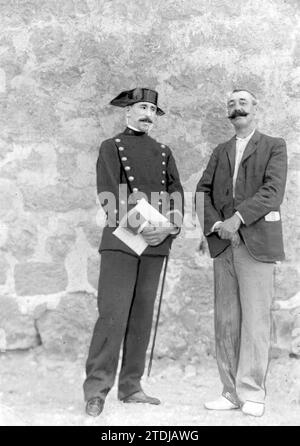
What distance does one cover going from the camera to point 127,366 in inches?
138

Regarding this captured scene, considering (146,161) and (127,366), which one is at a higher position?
(146,161)

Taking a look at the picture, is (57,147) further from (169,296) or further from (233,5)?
(233,5)

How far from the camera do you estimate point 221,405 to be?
344 centimetres

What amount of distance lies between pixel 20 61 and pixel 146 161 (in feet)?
4.38

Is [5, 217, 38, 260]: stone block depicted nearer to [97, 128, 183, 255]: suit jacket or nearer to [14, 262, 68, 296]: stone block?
[14, 262, 68, 296]: stone block

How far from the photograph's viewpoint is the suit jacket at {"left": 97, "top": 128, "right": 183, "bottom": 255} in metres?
3.39

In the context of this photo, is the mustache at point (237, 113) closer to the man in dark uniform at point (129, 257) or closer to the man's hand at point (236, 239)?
the man in dark uniform at point (129, 257)

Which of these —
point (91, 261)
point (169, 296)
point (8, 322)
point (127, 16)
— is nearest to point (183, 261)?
point (169, 296)

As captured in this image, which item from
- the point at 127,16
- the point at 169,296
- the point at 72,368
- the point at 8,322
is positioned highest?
the point at 127,16

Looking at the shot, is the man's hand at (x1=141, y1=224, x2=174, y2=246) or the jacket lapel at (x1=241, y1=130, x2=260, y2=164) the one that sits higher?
the jacket lapel at (x1=241, y1=130, x2=260, y2=164)

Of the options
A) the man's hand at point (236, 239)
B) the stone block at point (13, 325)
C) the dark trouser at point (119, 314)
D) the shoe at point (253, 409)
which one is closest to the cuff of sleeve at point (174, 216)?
the dark trouser at point (119, 314)

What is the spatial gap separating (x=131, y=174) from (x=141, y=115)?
13.5 inches

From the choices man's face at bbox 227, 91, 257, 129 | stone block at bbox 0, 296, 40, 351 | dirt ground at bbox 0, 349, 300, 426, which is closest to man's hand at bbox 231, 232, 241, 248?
man's face at bbox 227, 91, 257, 129
